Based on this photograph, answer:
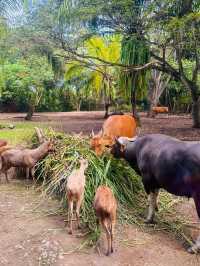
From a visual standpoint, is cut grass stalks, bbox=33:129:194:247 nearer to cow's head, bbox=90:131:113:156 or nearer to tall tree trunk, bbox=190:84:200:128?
cow's head, bbox=90:131:113:156

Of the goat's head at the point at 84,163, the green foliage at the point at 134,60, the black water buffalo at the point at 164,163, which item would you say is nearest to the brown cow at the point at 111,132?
the black water buffalo at the point at 164,163

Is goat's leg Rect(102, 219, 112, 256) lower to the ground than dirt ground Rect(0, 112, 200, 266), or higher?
higher

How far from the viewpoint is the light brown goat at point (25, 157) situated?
22.8 ft

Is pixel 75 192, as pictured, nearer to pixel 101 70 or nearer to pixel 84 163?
pixel 84 163

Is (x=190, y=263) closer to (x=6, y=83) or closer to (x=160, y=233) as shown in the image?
(x=160, y=233)

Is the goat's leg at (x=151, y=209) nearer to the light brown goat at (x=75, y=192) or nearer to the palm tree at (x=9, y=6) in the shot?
the light brown goat at (x=75, y=192)

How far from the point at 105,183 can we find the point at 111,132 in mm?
1769

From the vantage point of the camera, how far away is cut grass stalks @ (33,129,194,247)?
559 cm

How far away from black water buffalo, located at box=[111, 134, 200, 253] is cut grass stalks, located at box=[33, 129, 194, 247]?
9.9 inches

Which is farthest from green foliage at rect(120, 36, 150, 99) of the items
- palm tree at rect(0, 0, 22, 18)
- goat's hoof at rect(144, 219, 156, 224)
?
goat's hoof at rect(144, 219, 156, 224)

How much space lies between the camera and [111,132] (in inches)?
296

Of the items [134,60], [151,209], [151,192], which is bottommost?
[151,209]

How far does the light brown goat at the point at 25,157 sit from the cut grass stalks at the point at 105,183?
134 mm

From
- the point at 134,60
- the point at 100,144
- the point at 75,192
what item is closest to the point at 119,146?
the point at 100,144
